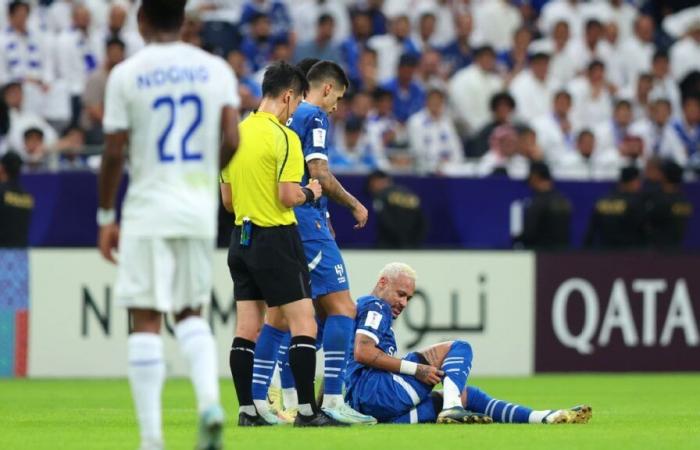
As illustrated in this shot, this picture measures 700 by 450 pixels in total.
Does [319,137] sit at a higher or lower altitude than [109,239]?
higher

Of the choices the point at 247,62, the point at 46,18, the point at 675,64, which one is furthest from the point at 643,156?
the point at 46,18

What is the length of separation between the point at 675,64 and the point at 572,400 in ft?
40.0

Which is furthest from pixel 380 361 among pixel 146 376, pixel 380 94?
pixel 380 94

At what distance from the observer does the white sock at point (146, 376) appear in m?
8.04

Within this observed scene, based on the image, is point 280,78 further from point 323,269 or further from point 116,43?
point 116,43

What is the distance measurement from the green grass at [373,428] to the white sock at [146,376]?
1.36 meters

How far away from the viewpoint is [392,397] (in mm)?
11250

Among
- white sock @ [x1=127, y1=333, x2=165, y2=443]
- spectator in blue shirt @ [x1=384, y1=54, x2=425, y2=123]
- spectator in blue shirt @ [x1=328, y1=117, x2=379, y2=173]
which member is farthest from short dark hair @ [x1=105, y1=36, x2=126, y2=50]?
white sock @ [x1=127, y1=333, x2=165, y2=443]

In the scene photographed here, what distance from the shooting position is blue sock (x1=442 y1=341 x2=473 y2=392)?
1106cm

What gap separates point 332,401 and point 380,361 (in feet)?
1.34

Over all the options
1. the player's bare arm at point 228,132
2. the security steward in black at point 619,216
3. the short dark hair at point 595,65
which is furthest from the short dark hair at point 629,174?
the player's bare arm at point 228,132

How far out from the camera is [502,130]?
70.8 feet

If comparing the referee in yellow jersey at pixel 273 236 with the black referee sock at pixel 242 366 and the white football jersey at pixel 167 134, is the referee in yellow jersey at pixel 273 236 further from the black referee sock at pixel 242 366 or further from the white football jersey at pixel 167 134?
the white football jersey at pixel 167 134

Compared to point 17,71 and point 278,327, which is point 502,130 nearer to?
point 17,71
